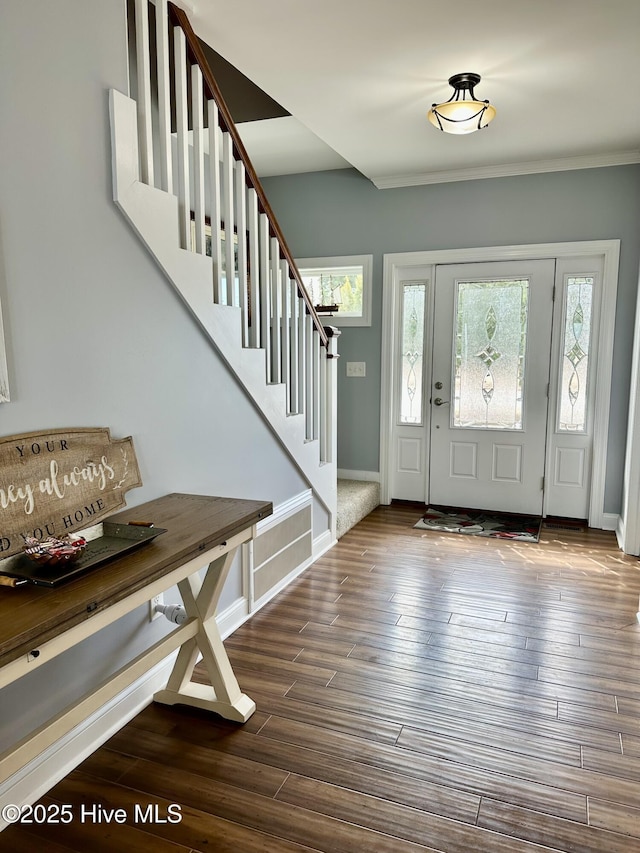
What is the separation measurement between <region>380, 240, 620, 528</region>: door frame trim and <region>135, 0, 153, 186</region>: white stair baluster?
294 cm

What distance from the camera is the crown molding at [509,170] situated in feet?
13.5

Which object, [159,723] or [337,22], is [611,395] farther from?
[159,723]

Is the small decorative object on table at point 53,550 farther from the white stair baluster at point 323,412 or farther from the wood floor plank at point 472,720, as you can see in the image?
the white stair baluster at point 323,412

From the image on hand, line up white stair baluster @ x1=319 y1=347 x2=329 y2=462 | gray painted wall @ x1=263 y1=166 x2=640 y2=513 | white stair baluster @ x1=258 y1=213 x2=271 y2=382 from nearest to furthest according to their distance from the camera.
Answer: white stair baluster @ x1=258 y1=213 x2=271 y2=382
white stair baluster @ x1=319 y1=347 x2=329 y2=462
gray painted wall @ x1=263 y1=166 x2=640 y2=513

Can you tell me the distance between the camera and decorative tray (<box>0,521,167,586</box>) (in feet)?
4.80

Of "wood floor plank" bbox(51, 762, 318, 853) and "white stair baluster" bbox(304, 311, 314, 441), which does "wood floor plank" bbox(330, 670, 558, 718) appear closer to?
"wood floor plank" bbox(51, 762, 318, 853)

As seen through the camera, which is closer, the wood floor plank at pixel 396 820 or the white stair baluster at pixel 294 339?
the wood floor plank at pixel 396 820

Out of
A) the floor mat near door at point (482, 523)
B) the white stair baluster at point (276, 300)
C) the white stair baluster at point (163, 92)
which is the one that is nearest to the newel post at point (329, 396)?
the white stair baluster at point (276, 300)

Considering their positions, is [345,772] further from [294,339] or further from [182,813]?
[294,339]

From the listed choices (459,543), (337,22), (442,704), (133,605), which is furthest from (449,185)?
(133,605)

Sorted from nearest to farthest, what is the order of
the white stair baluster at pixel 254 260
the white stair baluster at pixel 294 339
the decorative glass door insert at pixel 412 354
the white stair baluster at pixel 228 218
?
1. the white stair baluster at pixel 228 218
2. the white stair baluster at pixel 254 260
3. the white stair baluster at pixel 294 339
4. the decorative glass door insert at pixel 412 354

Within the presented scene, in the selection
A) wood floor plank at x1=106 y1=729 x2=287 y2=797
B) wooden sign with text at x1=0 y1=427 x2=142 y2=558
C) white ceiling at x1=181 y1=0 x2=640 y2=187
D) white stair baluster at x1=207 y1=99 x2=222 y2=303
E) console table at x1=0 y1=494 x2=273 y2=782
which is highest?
white ceiling at x1=181 y1=0 x2=640 y2=187

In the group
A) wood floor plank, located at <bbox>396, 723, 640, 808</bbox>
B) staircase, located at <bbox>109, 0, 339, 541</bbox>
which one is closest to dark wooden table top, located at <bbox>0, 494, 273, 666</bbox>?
staircase, located at <bbox>109, 0, 339, 541</bbox>

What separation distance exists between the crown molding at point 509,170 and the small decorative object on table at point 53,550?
3.97 meters
